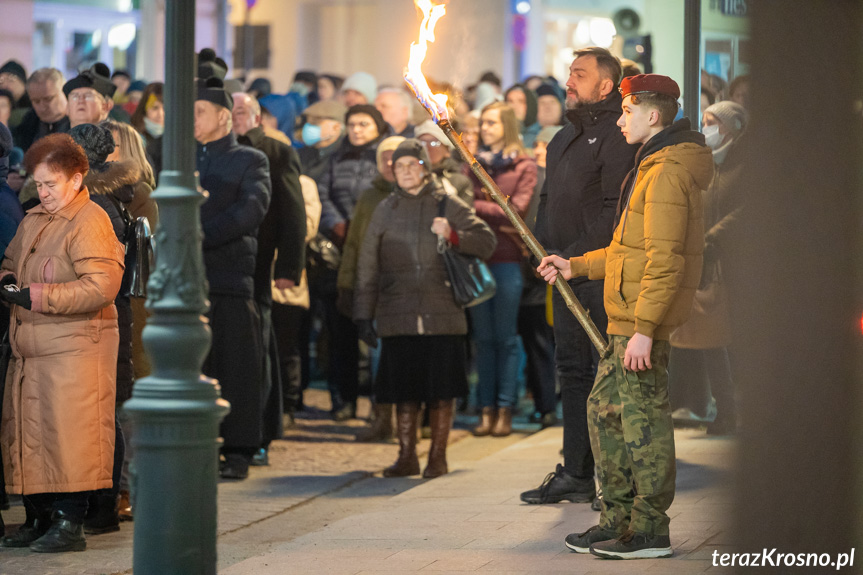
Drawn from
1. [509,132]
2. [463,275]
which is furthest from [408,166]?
[509,132]

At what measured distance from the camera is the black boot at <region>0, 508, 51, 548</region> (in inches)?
268

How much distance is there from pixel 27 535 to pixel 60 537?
10.8 inches

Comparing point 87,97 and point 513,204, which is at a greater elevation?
point 87,97

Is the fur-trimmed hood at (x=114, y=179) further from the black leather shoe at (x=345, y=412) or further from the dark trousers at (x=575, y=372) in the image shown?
the black leather shoe at (x=345, y=412)

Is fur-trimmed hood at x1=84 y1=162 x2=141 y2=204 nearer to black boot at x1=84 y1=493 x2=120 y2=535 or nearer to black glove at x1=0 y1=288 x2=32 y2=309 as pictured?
black glove at x1=0 y1=288 x2=32 y2=309

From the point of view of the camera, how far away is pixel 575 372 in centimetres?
730

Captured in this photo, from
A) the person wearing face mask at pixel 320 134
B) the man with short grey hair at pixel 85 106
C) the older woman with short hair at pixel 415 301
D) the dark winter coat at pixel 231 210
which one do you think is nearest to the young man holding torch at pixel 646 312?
the older woman with short hair at pixel 415 301

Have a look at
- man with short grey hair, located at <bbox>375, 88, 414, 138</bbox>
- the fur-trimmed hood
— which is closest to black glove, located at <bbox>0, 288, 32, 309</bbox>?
the fur-trimmed hood

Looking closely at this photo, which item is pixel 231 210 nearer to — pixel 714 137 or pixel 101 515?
pixel 101 515

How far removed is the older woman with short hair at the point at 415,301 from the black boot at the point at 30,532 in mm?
2538

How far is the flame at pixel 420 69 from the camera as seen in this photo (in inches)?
254

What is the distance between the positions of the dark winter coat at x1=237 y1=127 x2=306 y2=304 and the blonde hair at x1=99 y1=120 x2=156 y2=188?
5.52ft

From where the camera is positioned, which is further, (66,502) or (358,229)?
(358,229)

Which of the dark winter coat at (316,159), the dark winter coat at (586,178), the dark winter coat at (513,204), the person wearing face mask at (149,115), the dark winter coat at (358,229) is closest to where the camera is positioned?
the dark winter coat at (586,178)
